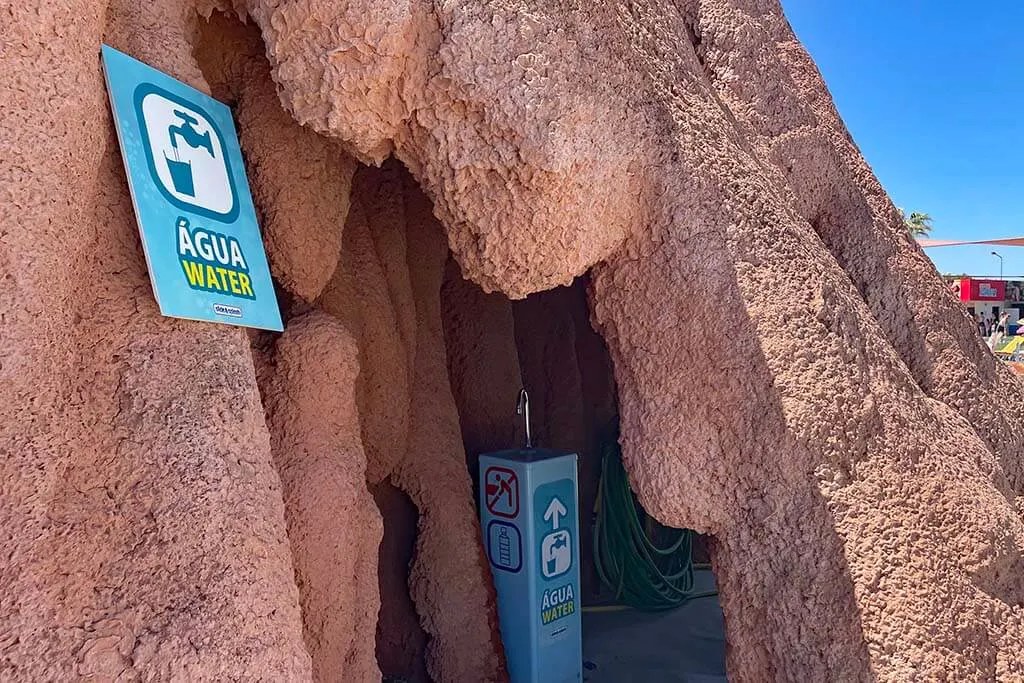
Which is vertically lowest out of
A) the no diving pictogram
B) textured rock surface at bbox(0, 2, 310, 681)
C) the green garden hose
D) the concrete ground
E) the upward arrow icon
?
the concrete ground

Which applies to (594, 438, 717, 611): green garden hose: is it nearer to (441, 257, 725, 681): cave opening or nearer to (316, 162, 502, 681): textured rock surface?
(441, 257, 725, 681): cave opening

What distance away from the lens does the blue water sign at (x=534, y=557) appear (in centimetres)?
248

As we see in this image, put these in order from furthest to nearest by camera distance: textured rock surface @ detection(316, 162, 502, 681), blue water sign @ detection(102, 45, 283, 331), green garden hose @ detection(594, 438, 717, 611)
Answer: green garden hose @ detection(594, 438, 717, 611) → textured rock surface @ detection(316, 162, 502, 681) → blue water sign @ detection(102, 45, 283, 331)

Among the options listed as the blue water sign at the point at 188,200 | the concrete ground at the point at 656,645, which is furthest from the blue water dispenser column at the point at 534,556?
the blue water sign at the point at 188,200

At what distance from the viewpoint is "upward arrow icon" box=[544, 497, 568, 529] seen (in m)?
2.55

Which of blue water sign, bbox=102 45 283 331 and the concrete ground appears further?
the concrete ground

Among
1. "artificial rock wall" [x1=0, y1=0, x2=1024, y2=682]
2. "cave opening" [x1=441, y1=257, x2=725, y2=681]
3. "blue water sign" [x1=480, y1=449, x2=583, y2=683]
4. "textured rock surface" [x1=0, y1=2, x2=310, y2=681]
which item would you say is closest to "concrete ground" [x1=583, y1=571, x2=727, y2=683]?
"cave opening" [x1=441, y1=257, x2=725, y2=681]

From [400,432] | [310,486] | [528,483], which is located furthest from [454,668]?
[310,486]

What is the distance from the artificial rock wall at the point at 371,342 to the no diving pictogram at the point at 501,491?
2.25 ft

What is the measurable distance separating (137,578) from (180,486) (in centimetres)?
13

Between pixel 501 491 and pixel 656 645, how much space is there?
1172mm

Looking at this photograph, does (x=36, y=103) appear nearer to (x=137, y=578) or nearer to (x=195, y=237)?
(x=195, y=237)

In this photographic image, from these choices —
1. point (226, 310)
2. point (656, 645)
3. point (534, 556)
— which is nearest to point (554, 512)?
point (534, 556)

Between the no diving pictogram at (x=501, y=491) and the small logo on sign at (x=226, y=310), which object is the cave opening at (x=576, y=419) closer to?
the no diving pictogram at (x=501, y=491)
